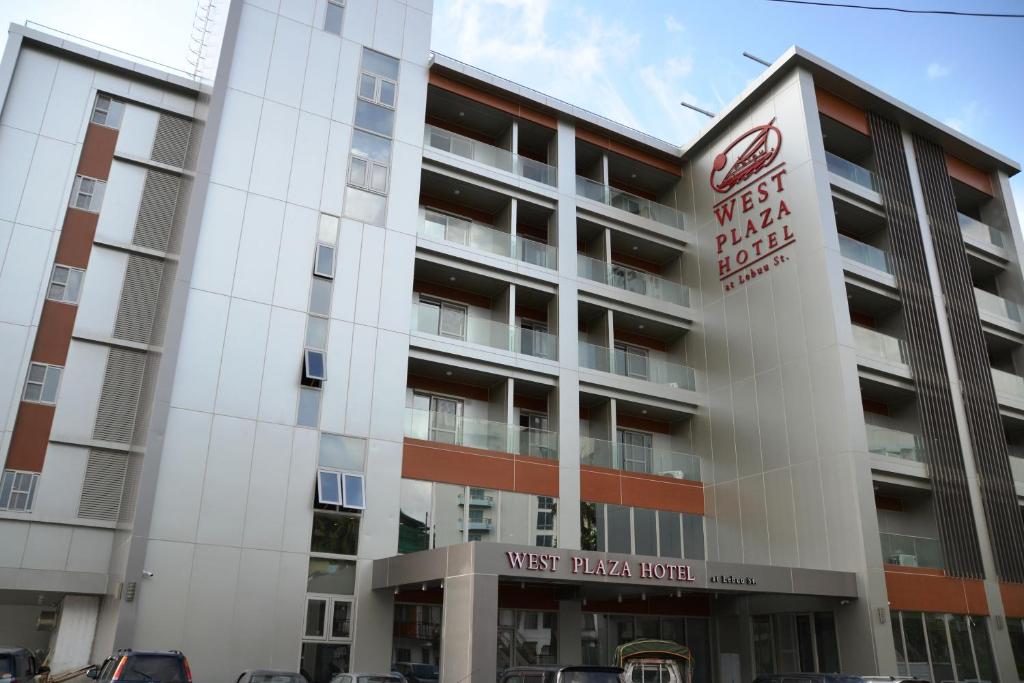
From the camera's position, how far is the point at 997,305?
31906mm

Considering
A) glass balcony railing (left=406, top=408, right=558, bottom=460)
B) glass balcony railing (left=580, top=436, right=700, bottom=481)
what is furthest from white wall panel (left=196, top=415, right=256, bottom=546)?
glass balcony railing (left=580, top=436, right=700, bottom=481)

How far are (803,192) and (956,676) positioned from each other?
50.4ft

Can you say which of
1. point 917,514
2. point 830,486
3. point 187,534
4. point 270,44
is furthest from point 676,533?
point 270,44

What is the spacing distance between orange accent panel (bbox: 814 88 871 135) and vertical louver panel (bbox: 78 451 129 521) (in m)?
25.5

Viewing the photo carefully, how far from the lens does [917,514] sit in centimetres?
2706

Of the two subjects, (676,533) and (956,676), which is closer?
(956,676)

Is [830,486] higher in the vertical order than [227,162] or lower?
lower

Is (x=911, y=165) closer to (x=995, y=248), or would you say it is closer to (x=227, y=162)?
(x=995, y=248)

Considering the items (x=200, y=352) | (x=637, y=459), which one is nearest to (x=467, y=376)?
(x=637, y=459)

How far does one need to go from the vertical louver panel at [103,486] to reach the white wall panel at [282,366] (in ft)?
16.4

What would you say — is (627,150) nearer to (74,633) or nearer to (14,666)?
(74,633)

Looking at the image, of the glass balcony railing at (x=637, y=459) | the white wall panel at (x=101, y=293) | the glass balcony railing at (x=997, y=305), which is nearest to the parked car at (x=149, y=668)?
the white wall panel at (x=101, y=293)

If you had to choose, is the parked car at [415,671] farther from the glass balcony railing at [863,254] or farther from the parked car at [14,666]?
the glass balcony railing at [863,254]

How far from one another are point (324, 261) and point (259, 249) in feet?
6.25
